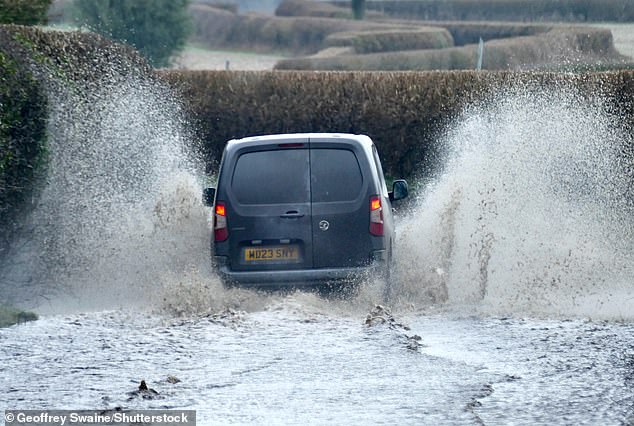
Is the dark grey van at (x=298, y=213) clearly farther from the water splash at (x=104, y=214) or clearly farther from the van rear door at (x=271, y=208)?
the water splash at (x=104, y=214)

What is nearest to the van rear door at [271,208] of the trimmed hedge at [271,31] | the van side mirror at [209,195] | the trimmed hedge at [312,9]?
the van side mirror at [209,195]

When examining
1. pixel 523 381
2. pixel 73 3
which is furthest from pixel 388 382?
pixel 73 3

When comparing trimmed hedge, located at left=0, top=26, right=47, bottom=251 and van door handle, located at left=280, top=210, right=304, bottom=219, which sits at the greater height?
trimmed hedge, located at left=0, top=26, right=47, bottom=251

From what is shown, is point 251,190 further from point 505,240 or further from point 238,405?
point 505,240

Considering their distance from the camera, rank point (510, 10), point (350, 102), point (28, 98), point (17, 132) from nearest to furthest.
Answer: point (17, 132) < point (28, 98) < point (350, 102) < point (510, 10)

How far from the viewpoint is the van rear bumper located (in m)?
11.7

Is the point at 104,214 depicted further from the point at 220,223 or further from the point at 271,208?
the point at 271,208

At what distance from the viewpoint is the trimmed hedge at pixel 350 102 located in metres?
22.2

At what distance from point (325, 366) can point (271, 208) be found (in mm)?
2750

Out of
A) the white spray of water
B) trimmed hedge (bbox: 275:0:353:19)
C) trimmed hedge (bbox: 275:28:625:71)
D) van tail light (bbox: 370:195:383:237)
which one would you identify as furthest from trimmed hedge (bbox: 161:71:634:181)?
trimmed hedge (bbox: 275:0:353:19)

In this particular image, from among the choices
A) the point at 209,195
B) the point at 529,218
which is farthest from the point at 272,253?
the point at 529,218

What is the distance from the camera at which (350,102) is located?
22719mm

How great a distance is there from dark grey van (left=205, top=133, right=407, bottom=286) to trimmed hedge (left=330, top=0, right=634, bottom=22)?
16553 millimetres

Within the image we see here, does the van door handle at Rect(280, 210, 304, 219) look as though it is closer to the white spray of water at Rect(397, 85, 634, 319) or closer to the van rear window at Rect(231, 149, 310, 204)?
the van rear window at Rect(231, 149, 310, 204)
